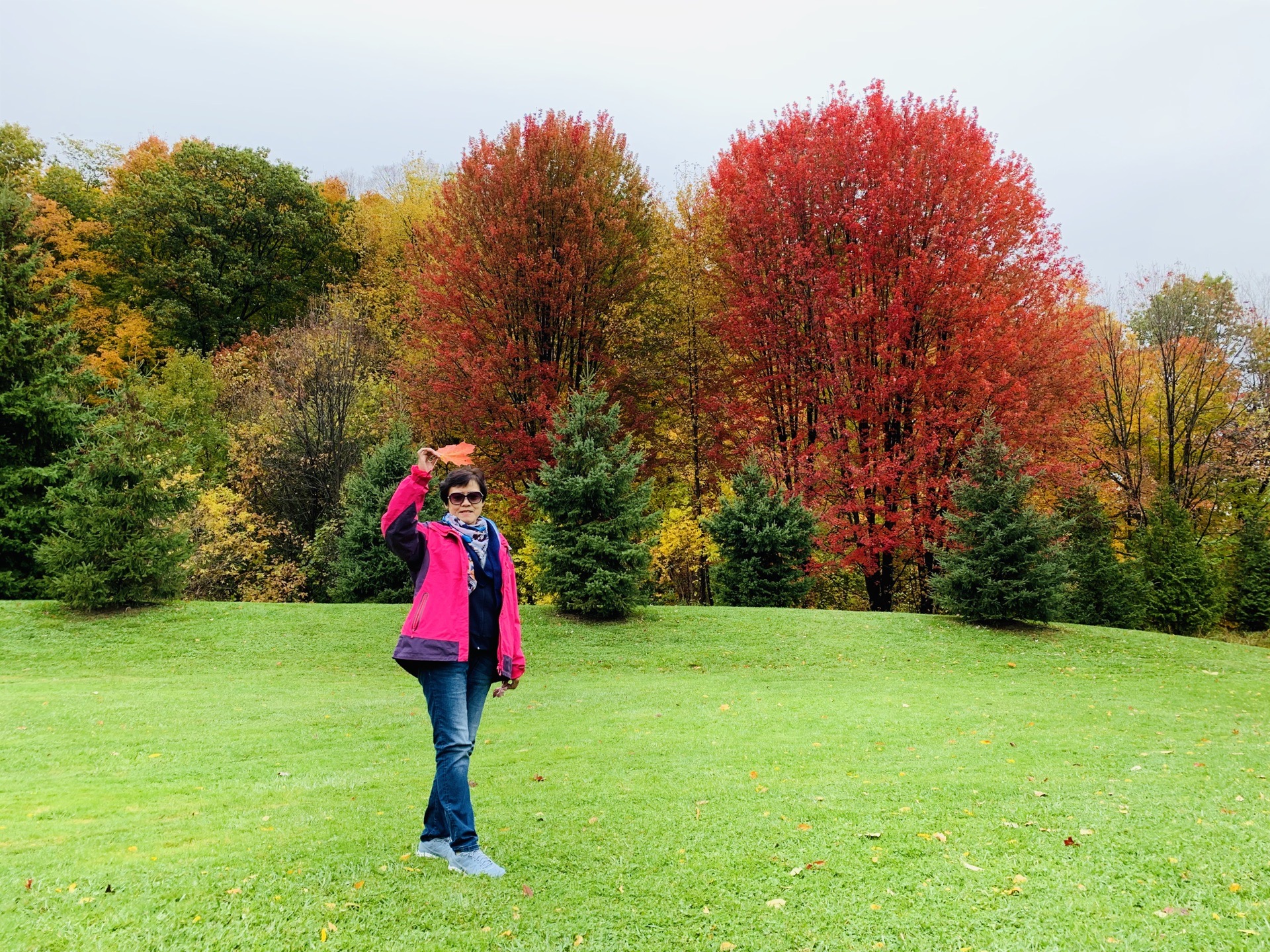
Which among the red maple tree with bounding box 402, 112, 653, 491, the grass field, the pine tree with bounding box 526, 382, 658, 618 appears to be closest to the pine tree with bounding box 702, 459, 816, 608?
the pine tree with bounding box 526, 382, 658, 618

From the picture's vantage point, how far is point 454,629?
390 cm

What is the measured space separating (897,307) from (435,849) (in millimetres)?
16987

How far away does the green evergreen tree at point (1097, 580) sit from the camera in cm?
2009

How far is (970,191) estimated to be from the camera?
18.2m

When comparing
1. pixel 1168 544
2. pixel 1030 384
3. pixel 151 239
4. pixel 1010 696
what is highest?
pixel 151 239

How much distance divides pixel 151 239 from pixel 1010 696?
38.2m

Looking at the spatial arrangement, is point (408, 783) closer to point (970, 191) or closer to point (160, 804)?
point (160, 804)

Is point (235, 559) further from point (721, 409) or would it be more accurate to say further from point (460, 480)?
point (460, 480)

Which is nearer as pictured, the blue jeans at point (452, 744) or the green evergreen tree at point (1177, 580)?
the blue jeans at point (452, 744)

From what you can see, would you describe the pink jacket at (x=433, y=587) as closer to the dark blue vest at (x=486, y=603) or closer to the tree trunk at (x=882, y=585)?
the dark blue vest at (x=486, y=603)

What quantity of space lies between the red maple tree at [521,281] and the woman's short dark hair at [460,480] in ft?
48.1

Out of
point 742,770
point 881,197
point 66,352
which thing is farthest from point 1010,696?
point 66,352

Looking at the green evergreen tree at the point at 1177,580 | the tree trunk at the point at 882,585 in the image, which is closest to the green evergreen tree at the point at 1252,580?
the green evergreen tree at the point at 1177,580

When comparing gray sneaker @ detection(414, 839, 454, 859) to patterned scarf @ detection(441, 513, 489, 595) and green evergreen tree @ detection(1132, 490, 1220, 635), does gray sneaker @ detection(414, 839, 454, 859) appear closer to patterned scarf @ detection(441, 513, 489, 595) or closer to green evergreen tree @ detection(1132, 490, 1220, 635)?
patterned scarf @ detection(441, 513, 489, 595)
